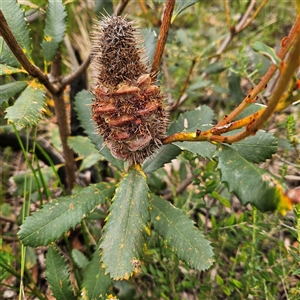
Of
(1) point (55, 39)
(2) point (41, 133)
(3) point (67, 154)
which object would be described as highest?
(1) point (55, 39)

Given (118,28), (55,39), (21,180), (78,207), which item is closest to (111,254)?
(78,207)

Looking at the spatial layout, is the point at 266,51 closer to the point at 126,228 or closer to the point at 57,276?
the point at 126,228

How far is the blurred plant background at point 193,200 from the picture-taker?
3.96ft

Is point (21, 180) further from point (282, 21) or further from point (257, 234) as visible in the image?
point (282, 21)

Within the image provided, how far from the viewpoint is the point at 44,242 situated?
95 cm

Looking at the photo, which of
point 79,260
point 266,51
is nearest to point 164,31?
point 266,51

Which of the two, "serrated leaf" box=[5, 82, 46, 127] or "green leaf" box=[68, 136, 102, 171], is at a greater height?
"serrated leaf" box=[5, 82, 46, 127]

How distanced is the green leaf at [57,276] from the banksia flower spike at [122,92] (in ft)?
1.70

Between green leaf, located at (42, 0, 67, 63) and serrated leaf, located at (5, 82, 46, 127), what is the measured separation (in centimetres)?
17

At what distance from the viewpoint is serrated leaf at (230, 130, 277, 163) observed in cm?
85

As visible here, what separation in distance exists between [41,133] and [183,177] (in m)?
1.31

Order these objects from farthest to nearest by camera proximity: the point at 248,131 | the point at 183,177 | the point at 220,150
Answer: the point at 183,177 < the point at 220,150 < the point at 248,131

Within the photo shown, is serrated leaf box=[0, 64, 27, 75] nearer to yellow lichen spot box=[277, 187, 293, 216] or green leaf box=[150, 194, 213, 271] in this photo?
green leaf box=[150, 194, 213, 271]

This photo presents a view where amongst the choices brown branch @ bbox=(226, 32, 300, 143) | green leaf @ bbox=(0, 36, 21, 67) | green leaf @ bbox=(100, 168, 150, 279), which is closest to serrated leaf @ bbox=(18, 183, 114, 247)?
green leaf @ bbox=(100, 168, 150, 279)
